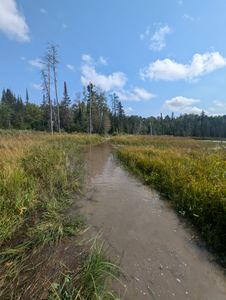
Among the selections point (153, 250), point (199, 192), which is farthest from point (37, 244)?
point (199, 192)

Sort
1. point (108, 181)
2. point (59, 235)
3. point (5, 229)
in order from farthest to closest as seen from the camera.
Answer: point (108, 181) < point (59, 235) < point (5, 229)

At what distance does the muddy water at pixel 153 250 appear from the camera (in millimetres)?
2334

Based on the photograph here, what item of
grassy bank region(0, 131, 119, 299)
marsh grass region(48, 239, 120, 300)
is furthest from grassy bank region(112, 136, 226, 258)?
grassy bank region(0, 131, 119, 299)

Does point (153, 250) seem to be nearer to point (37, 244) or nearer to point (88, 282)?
point (88, 282)

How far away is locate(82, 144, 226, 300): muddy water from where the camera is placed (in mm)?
2334

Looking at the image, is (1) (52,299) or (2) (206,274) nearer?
(1) (52,299)

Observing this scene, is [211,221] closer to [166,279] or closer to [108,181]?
[166,279]

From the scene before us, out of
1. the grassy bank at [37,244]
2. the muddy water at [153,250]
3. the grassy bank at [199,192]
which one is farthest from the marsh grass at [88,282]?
the grassy bank at [199,192]

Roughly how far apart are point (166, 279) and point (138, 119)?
73.2 metres

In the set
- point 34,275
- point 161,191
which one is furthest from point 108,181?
point 34,275

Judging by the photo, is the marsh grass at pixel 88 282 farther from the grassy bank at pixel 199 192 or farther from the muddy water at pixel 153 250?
the grassy bank at pixel 199 192

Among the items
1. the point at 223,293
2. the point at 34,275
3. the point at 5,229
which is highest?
the point at 5,229

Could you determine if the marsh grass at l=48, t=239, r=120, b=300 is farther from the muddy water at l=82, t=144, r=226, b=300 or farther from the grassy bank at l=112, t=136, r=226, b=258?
the grassy bank at l=112, t=136, r=226, b=258

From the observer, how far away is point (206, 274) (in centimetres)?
263
